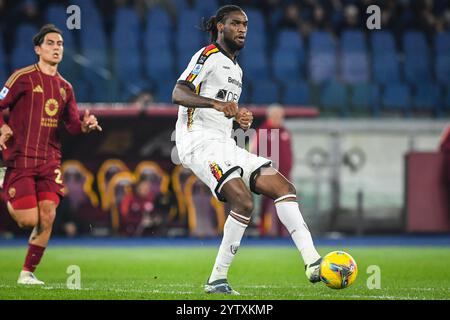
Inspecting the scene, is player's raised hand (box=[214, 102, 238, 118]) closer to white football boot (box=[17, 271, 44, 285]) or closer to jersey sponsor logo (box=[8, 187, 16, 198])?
jersey sponsor logo (box=[8, 187, 16, 198])

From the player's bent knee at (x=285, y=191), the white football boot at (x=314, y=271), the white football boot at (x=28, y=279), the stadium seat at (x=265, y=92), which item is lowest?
the white football boot at (x=28, y=279)

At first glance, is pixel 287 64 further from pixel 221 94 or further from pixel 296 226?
pixel 296 226

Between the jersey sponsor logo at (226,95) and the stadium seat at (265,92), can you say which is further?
the stadium seat at (265,92)

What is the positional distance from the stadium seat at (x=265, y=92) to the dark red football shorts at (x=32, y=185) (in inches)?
398

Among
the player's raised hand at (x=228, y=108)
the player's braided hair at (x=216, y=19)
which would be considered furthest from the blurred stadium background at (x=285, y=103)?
the player's raised hand at (x=228, y=108)

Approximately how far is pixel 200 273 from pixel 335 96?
9655 millimetres

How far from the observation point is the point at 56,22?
18516 mm

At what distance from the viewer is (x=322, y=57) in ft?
63.3

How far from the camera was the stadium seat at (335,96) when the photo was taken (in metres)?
18.5

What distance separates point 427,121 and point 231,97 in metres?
9.53

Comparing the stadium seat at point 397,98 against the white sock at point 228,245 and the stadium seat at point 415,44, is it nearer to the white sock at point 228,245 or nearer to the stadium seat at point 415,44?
the stadium seat at point 415,44

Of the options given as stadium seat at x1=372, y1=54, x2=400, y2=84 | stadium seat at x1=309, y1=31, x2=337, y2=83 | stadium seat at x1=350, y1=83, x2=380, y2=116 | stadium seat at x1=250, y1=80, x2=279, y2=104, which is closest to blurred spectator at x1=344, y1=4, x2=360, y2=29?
stadium seat at x1=309, y1=31, x2=337, y2=83

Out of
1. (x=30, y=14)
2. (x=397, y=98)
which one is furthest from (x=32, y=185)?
(x=397, y=98)
